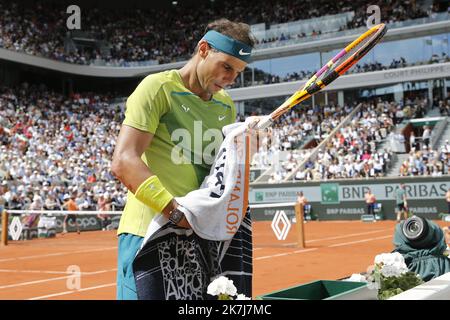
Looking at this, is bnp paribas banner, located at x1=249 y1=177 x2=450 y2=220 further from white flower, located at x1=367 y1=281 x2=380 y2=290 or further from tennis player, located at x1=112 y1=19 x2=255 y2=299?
tennis player, located at x1=112 y1=19 x2=255 y2=299

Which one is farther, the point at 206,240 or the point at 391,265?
the point at 391,265

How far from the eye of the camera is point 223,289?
199 centimetres

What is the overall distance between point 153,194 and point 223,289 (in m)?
0.42

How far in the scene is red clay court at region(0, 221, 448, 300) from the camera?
8129 mm

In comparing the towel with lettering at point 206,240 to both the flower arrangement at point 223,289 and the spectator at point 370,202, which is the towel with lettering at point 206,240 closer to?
the flower arrangement at point 223,289

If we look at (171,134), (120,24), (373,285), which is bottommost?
(373,285)

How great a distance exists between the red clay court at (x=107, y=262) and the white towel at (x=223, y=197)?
5.41 meters

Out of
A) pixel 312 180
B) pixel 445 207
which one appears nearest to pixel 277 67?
pixel 312 180

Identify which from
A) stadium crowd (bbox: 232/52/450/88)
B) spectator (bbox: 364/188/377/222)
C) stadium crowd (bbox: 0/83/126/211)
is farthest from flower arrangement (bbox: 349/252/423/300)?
stadium crowd (bbox: 232/52/450/88)

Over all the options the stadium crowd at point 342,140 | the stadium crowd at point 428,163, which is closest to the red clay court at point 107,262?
the stadium crowd at point 428,163

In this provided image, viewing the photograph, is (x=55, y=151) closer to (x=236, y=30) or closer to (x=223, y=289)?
(x=236, y=30)

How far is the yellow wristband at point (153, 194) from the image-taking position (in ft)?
6.41

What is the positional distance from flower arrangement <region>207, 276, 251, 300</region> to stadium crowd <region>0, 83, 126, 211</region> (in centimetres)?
1959

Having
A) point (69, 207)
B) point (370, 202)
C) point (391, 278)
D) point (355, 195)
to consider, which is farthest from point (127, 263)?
point (355, 195)
